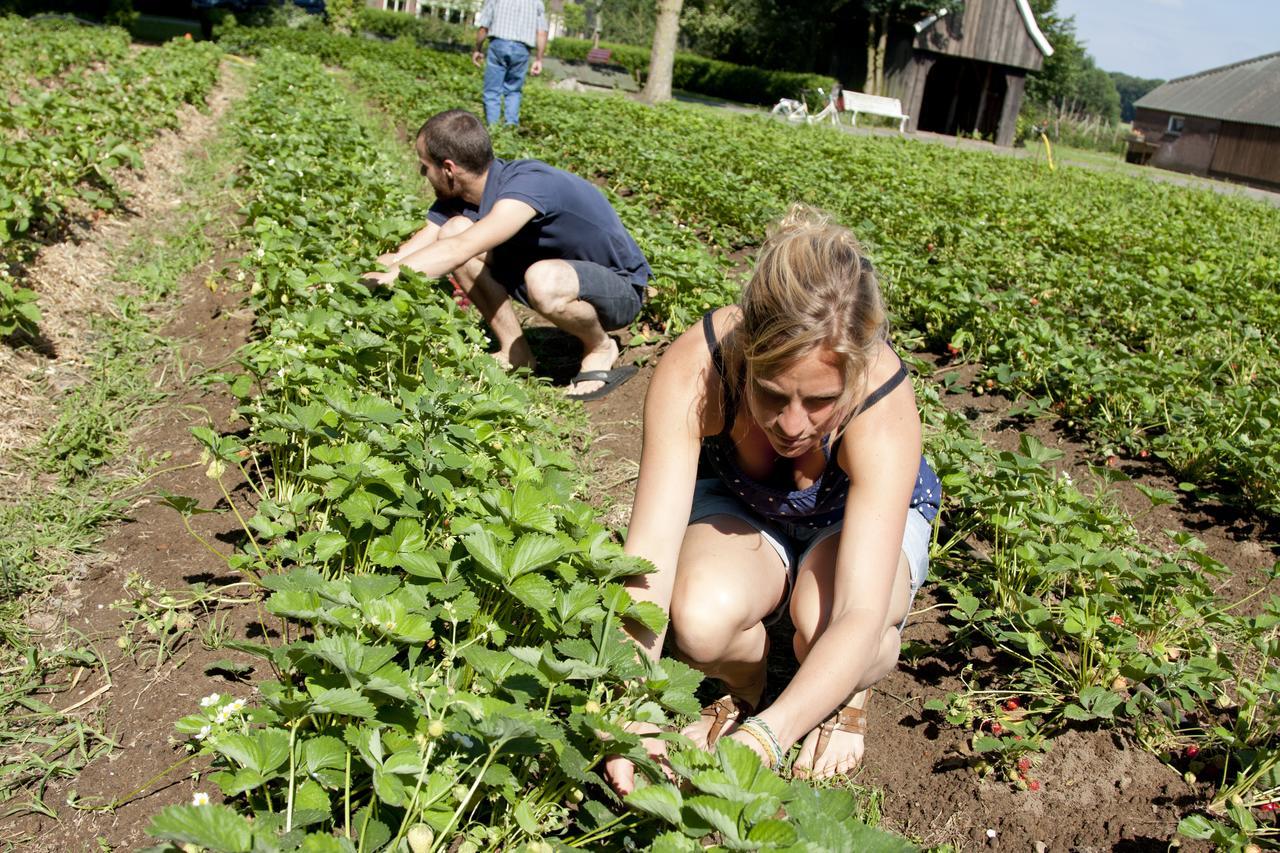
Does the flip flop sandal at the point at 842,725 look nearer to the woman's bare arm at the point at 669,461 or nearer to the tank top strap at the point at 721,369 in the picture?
the woman's bare arm at the point at 669,461

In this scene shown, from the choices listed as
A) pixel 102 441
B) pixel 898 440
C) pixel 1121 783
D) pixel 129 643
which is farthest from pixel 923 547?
pixel 102 441

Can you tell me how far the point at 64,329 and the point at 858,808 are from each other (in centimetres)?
353

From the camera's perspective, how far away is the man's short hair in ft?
12.5

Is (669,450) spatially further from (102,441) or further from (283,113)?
(283,113)

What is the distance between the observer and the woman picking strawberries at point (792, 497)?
182 cm

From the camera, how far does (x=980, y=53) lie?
27.0 meters

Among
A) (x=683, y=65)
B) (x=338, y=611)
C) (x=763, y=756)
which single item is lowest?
(x=763, y=756)

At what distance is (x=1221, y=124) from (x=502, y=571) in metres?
36.8

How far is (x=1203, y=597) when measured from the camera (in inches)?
94.3

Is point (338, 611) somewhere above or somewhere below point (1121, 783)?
above

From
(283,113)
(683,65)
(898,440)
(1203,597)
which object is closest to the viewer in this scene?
(898,440)

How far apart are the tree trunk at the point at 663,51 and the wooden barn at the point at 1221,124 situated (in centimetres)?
1731

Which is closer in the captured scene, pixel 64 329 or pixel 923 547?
pixel 923 547

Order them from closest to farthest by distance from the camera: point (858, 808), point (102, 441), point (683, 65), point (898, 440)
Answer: point (898, 440) < point (858, 808) < point (102, 441) < point (683, 65)
